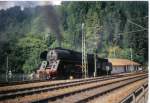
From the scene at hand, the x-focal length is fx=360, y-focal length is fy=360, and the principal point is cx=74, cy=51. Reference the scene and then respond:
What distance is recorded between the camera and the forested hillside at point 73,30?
580 cm

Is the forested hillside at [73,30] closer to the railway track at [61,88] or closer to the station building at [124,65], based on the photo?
the station building at [124,65]

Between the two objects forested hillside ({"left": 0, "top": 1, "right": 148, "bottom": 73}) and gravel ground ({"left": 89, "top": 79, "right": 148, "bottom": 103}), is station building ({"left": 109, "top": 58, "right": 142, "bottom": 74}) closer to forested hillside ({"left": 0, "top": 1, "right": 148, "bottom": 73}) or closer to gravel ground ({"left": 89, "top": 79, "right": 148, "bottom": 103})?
forested hillside ({"left": 0, "top": 1, "right": 148, "bottom": 73})

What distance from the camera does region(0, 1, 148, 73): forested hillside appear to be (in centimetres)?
580

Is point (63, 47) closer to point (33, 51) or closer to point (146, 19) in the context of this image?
point (33, 51)

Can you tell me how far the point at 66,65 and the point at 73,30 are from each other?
1.99 feet

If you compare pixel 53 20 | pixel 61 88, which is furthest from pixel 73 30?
pixel 61 88

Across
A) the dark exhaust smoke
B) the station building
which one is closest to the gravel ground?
the station building

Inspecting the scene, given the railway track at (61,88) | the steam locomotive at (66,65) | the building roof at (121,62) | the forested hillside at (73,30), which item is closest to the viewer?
the railway track at (61,88)

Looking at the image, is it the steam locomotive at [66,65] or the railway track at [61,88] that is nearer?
the railway track at [61,88]

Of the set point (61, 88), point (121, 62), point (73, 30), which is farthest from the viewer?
point (121, 62)

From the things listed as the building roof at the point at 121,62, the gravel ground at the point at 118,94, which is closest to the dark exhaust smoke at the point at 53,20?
the building roof at the point at 121,62

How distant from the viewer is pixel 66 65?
6.12 metres

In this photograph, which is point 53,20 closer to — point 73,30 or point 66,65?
point 73,30

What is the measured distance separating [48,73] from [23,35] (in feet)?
2.44
